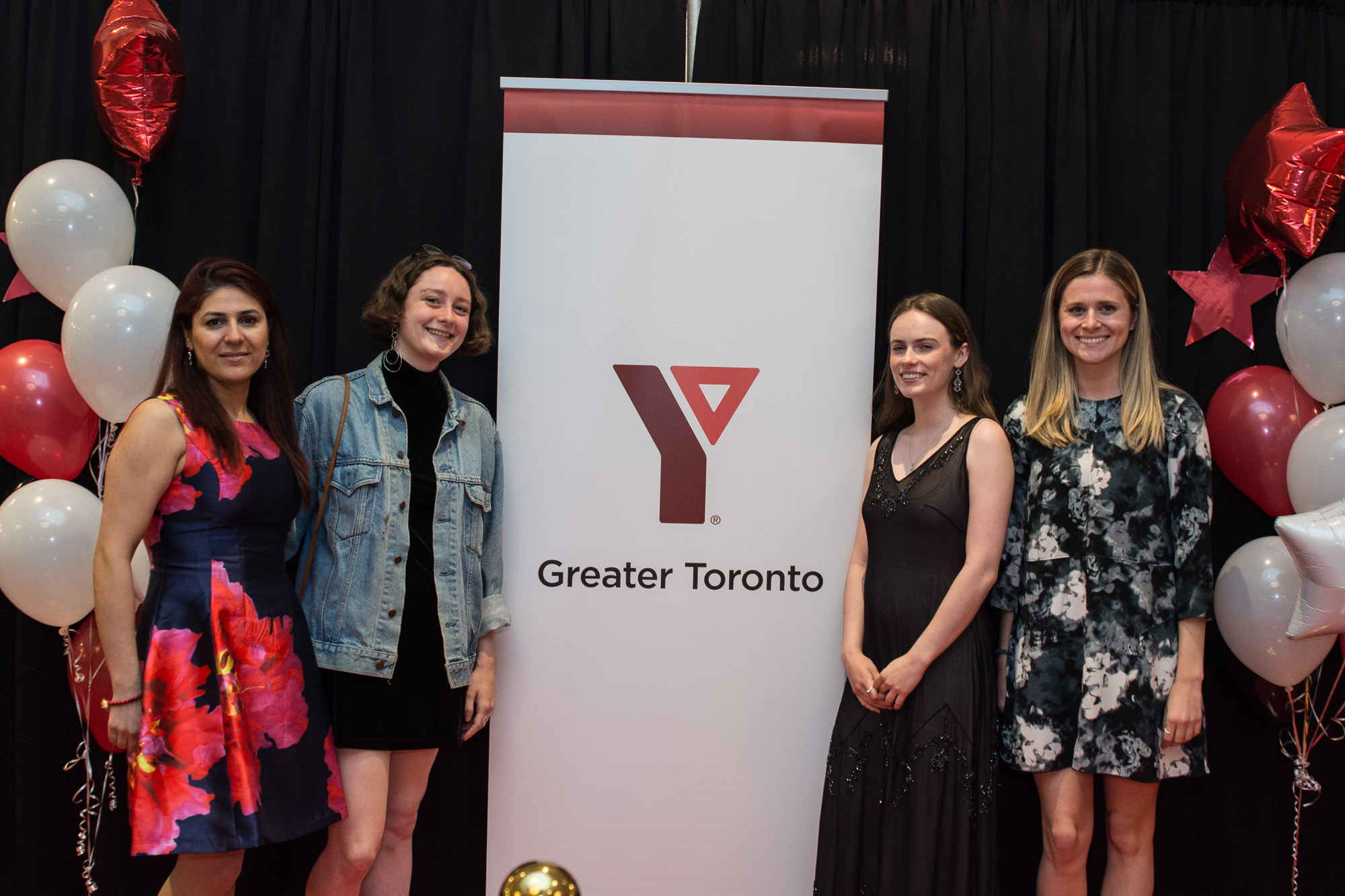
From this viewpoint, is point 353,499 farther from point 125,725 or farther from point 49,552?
point 49,552

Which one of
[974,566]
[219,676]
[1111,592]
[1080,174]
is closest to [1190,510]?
[1111,592]

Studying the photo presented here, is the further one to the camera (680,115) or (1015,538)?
(680,115)

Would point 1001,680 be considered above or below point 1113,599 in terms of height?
below

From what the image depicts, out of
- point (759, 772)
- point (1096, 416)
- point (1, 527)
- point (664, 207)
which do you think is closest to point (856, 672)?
point (759, 772)

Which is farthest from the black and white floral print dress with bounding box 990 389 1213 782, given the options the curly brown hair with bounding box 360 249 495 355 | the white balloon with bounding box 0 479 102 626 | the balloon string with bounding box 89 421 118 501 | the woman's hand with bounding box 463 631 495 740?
the balloon string with bounding box 89 421 118 501

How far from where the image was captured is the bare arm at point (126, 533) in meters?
1.58

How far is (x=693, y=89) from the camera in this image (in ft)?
7.32

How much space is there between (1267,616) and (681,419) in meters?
1.70

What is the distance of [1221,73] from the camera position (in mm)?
2574

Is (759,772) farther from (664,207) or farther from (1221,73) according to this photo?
(1221,73)

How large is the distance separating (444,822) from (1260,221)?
10.1 feet

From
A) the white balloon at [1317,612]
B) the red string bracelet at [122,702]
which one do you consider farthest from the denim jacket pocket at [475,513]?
the white balloon at [1317,612]

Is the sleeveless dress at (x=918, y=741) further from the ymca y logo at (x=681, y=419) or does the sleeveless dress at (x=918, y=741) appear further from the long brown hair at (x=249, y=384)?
the long brown hair at (x=249, y=384)

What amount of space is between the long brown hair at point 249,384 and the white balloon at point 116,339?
343mm
